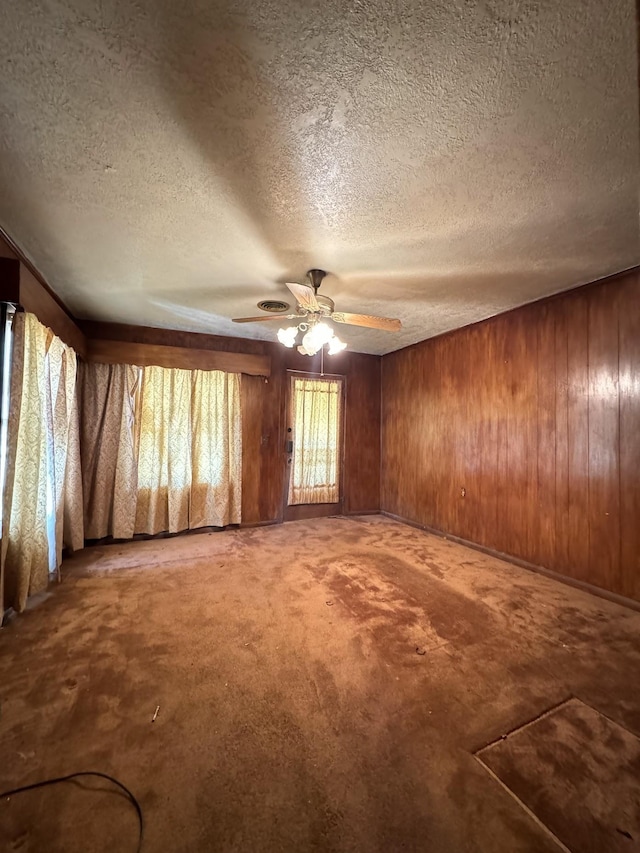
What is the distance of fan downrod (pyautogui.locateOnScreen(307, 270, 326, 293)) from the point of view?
2.43 m

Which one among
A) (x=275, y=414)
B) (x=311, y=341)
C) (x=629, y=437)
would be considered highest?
(x=311, y=341)

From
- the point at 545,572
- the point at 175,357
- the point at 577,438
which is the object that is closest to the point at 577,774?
the point at 545,572

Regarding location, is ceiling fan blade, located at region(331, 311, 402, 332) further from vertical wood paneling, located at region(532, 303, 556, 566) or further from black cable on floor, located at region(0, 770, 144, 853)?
black cable on floor, located at region(0, 770, 144, 853)

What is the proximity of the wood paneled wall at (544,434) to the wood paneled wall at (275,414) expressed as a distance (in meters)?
0.87

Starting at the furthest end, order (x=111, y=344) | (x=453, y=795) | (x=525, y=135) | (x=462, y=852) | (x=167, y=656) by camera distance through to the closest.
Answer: (x=111, y=344) < (x=167, y=656) < (x=525, y=135) < (x=453, y=795) < (x=462, y=852)

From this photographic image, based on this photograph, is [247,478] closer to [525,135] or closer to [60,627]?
[60,627]

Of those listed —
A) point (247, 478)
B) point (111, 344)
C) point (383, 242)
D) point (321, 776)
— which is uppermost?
point (383, 242)

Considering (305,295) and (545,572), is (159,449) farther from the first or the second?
(545,572)

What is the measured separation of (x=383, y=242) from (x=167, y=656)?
276 centimetres

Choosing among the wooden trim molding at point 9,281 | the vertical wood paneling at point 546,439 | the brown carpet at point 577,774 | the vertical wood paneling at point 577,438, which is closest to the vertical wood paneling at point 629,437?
the vertical wood paneling at point 577,438

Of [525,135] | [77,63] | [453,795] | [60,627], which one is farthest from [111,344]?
[453,795]

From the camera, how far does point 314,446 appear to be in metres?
4.80

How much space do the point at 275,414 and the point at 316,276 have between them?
2345 millimetres

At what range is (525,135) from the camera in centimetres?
130
